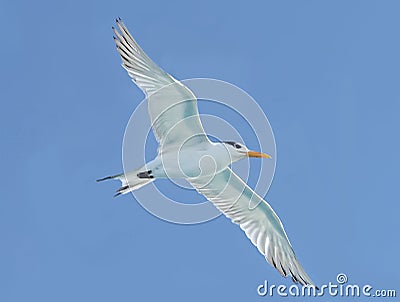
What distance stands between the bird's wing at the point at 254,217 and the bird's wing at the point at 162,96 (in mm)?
1757

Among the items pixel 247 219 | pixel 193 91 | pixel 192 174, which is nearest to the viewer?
pixel 193 91

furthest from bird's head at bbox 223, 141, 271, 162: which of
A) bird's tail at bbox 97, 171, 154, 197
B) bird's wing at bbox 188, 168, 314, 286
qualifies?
bird's tail at bbox 97, 171, 154, 197

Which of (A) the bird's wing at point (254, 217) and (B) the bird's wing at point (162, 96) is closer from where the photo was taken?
(B) the bird's wing at point (162, 96)

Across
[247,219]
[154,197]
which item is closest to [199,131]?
[154,197]

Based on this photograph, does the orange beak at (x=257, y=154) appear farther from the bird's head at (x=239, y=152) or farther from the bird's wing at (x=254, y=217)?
the bird's wing at (x=254, y=217)

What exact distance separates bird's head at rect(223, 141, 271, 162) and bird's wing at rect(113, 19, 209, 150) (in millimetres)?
660

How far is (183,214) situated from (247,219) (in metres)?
2.96

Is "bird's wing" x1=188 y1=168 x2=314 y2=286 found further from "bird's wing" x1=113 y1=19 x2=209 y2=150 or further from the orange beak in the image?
"bird's wing" x1=113 y1=19 x2=209 y2=150

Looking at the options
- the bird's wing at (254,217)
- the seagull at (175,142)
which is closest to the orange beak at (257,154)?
the seagull at (175,142)

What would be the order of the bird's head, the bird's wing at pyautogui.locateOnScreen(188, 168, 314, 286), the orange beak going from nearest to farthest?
the bird's head
the orange beak
the bird's wing at pyautogui.locateOnScreen(188, 168, 314, 286)

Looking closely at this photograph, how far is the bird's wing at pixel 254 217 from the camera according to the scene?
1964 centimetres

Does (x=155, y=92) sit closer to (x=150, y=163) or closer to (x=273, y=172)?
(x=150, y=163)

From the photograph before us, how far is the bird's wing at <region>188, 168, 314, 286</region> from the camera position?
64.4 feet

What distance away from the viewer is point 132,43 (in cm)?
1808
